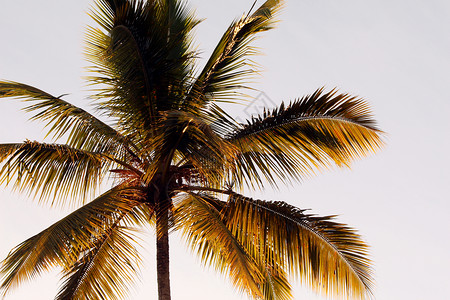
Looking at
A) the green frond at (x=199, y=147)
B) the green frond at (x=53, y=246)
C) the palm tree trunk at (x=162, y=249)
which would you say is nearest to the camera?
the green frond at (x=53, y=246)

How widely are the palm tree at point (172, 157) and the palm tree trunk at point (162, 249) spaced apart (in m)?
0.02

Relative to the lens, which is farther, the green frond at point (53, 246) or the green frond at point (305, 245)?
the green frond at point (305, 245)

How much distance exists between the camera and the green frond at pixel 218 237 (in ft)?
25.2

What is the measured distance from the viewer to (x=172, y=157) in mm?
9062

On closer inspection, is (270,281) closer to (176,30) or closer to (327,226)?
(327,226)

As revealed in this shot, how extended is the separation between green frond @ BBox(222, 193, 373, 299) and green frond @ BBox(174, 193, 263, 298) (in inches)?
12.7

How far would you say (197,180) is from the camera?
9.58 meters

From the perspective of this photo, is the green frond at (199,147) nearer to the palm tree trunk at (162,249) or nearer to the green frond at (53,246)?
the palm tree trunk at (162,249)

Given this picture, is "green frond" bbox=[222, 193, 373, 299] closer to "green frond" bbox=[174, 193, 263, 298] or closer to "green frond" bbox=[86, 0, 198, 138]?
"green frond" bbox=[174, 193, 263, 298]

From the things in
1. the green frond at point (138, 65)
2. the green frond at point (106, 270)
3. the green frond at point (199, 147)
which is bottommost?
the green frond at point (106, 270)

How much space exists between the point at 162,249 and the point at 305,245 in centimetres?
226

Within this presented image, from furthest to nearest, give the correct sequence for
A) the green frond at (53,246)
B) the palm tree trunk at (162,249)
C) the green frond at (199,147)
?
the palm tree trunk at (162,249), the green frond at (199,147), the green frond at (53,246)

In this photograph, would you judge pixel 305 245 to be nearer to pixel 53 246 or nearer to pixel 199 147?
pixel 199 147

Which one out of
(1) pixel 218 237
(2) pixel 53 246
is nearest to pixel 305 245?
(1) pixel 218 237
